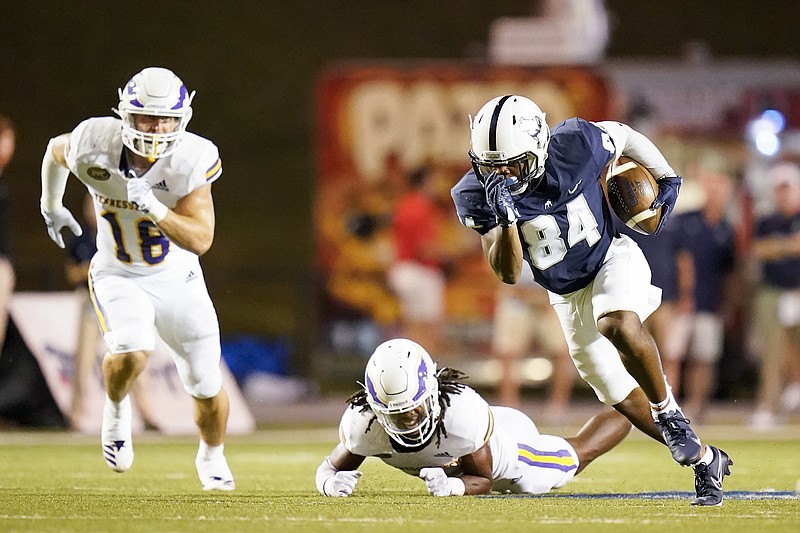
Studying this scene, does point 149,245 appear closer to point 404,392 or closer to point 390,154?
point 404,392

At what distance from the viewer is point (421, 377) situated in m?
5.60

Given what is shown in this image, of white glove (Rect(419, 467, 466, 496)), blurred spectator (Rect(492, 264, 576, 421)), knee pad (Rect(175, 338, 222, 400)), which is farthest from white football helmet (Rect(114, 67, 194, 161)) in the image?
blurred spectator (Rect(492, 264, 576, 421))

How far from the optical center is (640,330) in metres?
5.48

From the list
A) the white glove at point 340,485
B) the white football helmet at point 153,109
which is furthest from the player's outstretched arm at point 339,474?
the white football helmet at point 153,109

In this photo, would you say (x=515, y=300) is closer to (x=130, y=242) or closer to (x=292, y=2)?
(x=130, y=242)

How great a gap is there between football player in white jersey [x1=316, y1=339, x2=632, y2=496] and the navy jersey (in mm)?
600

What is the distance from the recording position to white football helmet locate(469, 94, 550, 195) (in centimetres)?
545

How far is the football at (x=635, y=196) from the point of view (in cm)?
592

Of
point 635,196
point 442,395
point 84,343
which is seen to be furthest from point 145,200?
point 84,343

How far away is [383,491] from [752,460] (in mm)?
2415

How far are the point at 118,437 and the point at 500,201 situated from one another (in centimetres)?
206

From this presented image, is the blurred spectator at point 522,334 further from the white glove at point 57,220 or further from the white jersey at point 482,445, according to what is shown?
the white glove at point 57,220

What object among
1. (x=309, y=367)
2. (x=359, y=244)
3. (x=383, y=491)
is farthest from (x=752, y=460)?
(x=309, y=367)

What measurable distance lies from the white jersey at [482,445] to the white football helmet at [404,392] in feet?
0.26
